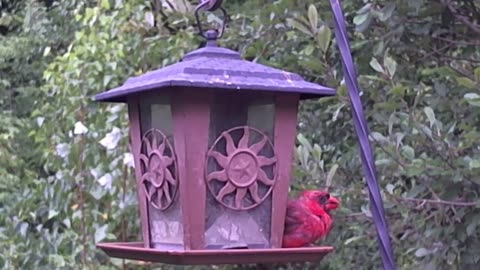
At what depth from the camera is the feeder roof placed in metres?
1.72

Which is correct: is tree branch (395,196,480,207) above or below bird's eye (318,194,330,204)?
below

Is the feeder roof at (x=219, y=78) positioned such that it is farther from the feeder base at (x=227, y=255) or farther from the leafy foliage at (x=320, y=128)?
the leafy foliage at (x=320, y=128)

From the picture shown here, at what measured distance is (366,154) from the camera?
137cm

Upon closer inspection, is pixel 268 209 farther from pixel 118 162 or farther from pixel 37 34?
pixel 37 34

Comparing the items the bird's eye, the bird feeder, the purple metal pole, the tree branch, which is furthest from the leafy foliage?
the purple metal pole

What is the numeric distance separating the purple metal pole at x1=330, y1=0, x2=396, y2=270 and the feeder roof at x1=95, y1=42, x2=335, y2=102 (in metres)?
0.38

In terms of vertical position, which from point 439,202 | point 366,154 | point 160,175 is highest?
point 366,154

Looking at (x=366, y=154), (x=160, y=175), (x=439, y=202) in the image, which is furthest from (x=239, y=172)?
(x=439, y=202)

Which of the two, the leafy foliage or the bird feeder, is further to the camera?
the leafy foliage

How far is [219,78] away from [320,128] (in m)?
1.66

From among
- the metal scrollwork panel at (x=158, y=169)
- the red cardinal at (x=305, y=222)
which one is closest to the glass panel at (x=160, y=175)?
the metal scrollwork panel at (x=158, y=169)

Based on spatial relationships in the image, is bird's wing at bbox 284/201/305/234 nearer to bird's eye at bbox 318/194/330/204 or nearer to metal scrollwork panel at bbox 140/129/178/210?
bird's eye at bbox 318/194/330/204

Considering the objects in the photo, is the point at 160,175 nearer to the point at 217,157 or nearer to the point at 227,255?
the point at 217,157

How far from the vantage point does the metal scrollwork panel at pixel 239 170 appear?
1811 mm
